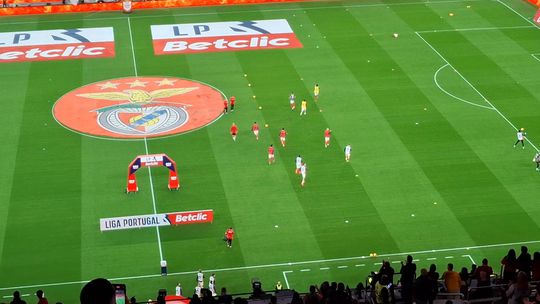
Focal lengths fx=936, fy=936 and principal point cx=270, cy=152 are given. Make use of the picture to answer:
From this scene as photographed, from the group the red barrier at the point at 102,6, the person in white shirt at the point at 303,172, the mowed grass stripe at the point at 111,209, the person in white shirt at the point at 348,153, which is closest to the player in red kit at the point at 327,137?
the person in white shirt at the point at 348,153

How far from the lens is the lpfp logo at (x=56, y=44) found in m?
58.6

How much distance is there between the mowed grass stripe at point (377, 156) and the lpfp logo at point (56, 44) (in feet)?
41.1

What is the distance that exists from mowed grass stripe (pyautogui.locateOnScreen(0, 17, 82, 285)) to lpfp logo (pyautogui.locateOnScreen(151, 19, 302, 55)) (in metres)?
9.92

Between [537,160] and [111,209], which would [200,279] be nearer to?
[111,209]

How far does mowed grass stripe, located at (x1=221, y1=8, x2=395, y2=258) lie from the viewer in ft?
126

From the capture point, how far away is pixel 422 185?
4225cm

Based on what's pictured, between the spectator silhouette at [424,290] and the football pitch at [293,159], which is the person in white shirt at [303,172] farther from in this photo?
the spectator silhouette at [424,290]

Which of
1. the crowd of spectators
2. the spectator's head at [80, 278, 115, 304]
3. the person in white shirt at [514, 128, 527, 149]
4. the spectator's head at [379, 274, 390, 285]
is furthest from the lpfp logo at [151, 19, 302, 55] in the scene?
the spectator's head at [80, 278, 115, 304]

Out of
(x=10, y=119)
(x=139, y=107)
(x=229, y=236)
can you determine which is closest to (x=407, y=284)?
(x=229, y=236)

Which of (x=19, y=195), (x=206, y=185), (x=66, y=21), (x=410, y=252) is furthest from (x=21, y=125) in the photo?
(x=410, y=252)

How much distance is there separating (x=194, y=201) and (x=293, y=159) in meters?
6.19

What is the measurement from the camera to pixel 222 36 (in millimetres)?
61875

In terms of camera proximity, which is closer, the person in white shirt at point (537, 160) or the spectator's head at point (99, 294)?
the spectator's head at point (99, 294)

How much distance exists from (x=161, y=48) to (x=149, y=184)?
64.0 feet
